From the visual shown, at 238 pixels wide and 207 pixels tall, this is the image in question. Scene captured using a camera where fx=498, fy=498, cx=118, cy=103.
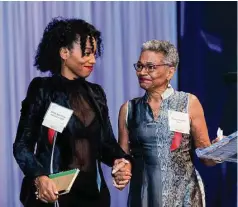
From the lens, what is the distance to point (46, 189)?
1.71 metres

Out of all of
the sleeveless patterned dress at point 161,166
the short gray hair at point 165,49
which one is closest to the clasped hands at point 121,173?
the sleeveless patterned dress at point 161,166

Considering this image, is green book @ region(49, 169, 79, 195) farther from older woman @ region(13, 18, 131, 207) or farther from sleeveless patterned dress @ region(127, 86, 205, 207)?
sleeveless patterned dress @ region(127, 86, 205, 207)

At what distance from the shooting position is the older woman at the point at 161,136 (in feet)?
7.26

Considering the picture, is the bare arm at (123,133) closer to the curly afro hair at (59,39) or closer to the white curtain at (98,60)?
the curly afro hair at (59,39)

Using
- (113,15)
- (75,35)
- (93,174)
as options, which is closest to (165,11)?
(113,15)

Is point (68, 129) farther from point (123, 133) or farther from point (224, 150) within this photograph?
point (224, 150)

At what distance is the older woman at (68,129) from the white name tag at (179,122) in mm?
316

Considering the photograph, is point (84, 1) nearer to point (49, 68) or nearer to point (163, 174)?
point (49, 68)

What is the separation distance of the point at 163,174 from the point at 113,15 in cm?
137

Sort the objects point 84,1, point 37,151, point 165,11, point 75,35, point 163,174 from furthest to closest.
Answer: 1. point 165,11
2. point 84,1
3. point 163,174
4. point 75,35
5. point 37,151

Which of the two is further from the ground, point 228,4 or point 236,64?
point 228,4

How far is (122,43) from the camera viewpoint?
326 centimetres

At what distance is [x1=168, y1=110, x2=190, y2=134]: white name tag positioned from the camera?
222cm

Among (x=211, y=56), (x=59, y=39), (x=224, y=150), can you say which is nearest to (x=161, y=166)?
(x=224, y=150)
